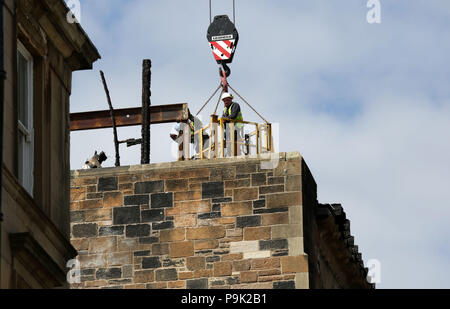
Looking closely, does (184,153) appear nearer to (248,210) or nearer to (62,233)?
(248,210)

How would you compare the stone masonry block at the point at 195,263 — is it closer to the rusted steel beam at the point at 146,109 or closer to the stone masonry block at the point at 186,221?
the stone masonry block at the point at 186,221

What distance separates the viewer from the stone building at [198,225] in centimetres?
2770

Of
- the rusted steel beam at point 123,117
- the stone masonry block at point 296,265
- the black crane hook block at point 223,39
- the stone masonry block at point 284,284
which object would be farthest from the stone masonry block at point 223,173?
the rusted steel beam at point 123,117

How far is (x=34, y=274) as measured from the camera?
17.8 metres

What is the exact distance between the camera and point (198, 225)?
92.4 ft

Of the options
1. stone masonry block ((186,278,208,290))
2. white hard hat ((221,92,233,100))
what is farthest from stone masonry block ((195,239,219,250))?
white hard hat ((221,92,233,100))

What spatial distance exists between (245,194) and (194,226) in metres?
1.09

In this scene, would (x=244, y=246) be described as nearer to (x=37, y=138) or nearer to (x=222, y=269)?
(x=222, y=269)

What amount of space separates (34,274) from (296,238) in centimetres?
1048

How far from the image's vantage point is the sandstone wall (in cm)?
2770

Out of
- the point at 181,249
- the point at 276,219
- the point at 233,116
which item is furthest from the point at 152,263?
the point at 233,116

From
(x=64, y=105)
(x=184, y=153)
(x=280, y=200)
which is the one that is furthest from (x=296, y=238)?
(x=64, y=105)

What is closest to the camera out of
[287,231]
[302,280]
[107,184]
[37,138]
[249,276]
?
[37,138]

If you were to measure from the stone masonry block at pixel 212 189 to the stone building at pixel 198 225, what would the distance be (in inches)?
0.7
